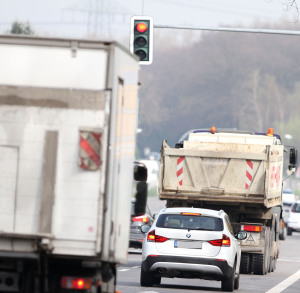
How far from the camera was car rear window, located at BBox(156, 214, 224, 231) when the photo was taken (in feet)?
66.1

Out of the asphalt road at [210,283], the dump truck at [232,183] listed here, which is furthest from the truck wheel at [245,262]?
the asphalt road at [210,283]

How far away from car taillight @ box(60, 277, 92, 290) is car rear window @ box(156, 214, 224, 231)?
8.76m

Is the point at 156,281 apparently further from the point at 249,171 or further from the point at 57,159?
the point at 57,159

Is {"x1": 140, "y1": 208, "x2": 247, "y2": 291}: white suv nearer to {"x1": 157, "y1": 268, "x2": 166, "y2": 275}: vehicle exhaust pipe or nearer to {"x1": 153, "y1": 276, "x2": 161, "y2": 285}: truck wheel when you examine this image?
{"x1": 157, "y1": 268, "x2": 166, "y2": 275}: vehicle exhaust pipe

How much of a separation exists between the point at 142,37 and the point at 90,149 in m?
14.1

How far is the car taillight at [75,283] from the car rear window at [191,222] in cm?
876

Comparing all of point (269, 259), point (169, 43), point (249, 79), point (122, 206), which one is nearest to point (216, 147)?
point (269, 259)

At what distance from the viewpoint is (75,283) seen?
1137 cm

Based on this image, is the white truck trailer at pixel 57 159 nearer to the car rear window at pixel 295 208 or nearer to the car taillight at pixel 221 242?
the car taillight at pixel 221 242

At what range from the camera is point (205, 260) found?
1988 cm

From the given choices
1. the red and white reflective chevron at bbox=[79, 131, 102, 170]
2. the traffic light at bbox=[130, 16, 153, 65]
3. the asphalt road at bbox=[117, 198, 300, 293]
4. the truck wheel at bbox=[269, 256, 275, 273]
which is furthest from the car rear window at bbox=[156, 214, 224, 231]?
the red and white reflective chevron at bbox=[79, 131, 102, 170]

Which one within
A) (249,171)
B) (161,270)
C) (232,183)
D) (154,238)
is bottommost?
(161,270)

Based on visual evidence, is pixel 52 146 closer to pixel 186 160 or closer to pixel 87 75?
pixel 87 75

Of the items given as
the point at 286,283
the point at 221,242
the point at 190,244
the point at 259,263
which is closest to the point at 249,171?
the point at 259,263
